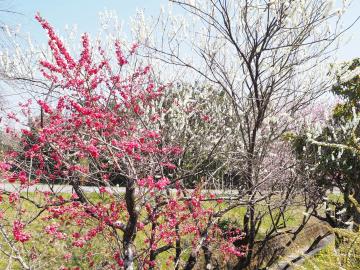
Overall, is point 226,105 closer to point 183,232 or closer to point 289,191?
point 289,191

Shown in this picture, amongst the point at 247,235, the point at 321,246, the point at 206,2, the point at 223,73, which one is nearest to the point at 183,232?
the point at 247,235

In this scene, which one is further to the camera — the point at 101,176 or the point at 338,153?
the point at 338,153

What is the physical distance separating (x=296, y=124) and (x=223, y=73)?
3.36 m

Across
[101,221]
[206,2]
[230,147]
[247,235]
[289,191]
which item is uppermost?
[206,2]

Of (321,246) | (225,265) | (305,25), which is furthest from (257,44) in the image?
(321,246)

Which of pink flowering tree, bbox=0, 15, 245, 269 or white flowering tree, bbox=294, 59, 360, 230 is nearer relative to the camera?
pink flowering tree, bbox=0, 15, 245, 269

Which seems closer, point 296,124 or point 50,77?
point 50,77

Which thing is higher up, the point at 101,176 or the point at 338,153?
the point at 338,153

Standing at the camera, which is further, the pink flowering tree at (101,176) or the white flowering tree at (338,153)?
the white flowering tree at (338,153)

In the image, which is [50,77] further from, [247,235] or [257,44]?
[247,235]

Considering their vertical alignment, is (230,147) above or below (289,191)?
above

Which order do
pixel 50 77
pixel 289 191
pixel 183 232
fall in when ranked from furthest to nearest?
pixel 289 191 → pixel 183 232 → pixel 50 77

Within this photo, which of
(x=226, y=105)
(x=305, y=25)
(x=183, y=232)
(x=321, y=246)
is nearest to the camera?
(x=305, y=25)

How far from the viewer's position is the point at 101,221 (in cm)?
482
